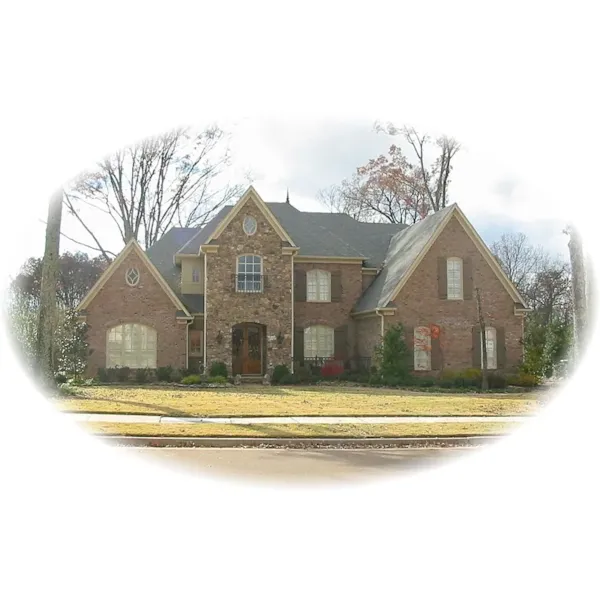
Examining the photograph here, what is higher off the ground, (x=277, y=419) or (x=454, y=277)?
(x=454, y=277)

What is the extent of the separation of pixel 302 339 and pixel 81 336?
888 centimetres

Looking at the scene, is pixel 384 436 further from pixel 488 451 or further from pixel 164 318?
pixel 164 318

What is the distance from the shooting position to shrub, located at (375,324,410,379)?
85.7 ft

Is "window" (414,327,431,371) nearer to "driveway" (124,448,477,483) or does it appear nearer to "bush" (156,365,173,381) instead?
"bush" (156,365,173,381)

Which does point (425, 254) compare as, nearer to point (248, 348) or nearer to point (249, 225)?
point (249, 225)

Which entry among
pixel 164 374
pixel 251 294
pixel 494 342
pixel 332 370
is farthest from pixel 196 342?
pixel 494 342

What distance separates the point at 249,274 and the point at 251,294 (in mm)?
794

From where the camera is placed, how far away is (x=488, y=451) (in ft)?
37.9

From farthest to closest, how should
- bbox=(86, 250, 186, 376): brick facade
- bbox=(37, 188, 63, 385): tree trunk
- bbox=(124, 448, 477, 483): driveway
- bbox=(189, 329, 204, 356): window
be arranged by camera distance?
bbox=(189, 329, 204, 356): window, bbox=(86, 250, 186, 376): brick facade, bbox=(37, 188, 63, 385): tree trunk, bbox=(124, 448, 477, 483): driveway

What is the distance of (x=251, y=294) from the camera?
28.3m

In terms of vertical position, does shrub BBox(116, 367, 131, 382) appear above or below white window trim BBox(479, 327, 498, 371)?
below

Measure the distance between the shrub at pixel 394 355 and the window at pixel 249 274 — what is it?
552 cm

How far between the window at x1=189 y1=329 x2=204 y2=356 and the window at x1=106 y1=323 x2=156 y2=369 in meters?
1.47

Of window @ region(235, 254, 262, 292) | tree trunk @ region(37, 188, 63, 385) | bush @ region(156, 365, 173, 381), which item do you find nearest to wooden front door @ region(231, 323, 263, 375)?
window @ region(235, 254, 262, 292)
